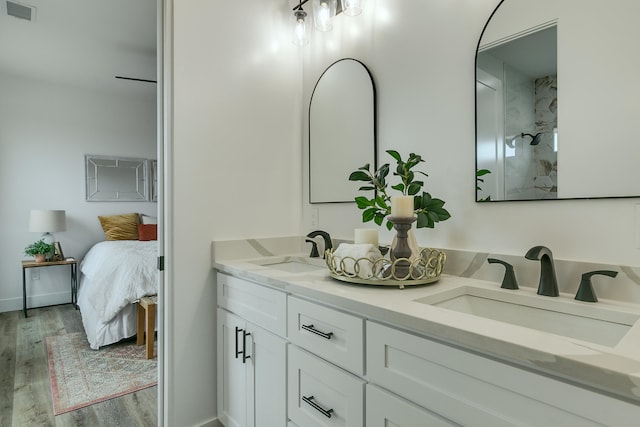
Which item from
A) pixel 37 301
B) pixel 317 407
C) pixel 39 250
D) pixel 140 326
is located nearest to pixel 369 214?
pixel 317 407

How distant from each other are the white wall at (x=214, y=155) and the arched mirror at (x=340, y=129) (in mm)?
176

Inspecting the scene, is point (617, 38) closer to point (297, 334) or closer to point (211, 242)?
point (297, 334)

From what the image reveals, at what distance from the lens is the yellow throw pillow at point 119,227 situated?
444 centimetres

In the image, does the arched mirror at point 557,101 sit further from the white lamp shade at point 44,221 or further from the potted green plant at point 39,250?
the potted green plant at point 39,250

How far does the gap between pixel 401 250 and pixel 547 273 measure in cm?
44

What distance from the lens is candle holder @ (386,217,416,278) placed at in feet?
3.87

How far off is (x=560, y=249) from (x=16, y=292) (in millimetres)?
5306

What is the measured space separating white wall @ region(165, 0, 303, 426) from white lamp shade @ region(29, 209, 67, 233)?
10.8 feet

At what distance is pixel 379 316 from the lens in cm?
93

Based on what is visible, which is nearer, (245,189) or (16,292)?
(245,189)

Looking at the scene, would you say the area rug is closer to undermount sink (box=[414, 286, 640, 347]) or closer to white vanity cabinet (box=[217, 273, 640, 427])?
white vanity cabinet (box=[217, 273, 640, 427])

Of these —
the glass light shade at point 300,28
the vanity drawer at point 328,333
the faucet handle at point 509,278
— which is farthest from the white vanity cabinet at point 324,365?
the glass light shade at point 300,28

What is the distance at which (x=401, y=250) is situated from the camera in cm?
124

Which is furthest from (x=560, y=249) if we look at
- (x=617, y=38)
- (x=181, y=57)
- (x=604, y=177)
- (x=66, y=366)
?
(x=66, y=366)
